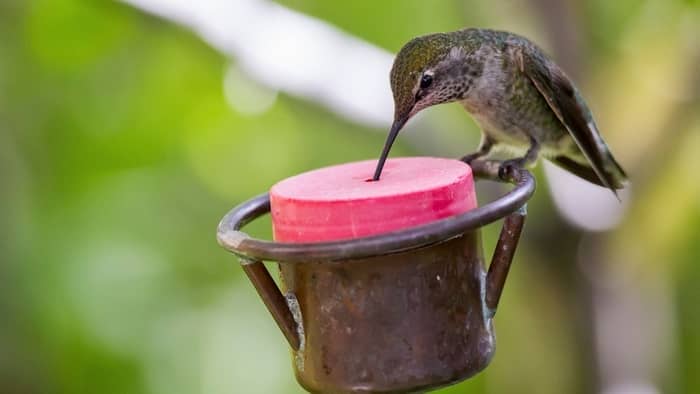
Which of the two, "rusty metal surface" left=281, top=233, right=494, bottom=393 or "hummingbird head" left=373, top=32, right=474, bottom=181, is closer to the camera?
"rusty metal surface" left=281, top=233, right=494, bottom=393

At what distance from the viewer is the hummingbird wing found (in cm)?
292

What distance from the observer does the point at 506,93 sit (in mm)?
3018

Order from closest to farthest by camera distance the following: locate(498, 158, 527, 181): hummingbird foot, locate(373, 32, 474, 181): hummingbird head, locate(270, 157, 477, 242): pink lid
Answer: locate(270, 157, 477, 242): pink lid < locate(498, 158, 527, 181): hummingbird foot < locate(373, 32, 474, 181): hummingbird head

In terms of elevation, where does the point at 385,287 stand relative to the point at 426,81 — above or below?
below

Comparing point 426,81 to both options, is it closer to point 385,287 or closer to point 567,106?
point 567,106

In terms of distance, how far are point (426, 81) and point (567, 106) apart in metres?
0.55

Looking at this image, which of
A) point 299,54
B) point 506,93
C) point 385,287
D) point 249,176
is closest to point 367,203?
point 385,287

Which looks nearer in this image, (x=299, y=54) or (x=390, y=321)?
(x=390, y=321)

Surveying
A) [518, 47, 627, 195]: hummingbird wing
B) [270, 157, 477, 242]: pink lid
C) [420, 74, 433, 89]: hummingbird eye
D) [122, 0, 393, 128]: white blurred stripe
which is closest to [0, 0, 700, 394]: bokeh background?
[122, 0, 393, 128]: white blurred stripe

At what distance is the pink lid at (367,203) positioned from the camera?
6.44 feet

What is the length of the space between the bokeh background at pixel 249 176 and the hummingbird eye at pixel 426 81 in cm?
189

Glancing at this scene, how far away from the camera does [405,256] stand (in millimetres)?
2074

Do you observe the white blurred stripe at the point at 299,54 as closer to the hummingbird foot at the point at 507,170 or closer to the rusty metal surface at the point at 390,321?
the hummingbird foot at the point at 507,170

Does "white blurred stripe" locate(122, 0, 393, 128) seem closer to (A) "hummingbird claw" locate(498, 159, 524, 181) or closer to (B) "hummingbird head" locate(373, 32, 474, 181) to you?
(B) "hummingbird head" locate(373, 32, 474, 181)
